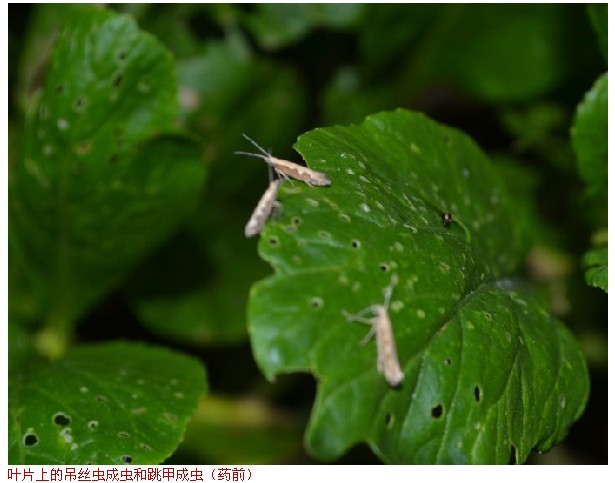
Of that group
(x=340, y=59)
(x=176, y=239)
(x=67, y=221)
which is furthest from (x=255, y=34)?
(x=67, y=221)

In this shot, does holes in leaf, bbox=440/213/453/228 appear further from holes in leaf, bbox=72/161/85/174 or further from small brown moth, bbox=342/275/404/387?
holes in leaf, bbox=72/161/85/174

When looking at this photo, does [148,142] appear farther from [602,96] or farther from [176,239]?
[602,96]

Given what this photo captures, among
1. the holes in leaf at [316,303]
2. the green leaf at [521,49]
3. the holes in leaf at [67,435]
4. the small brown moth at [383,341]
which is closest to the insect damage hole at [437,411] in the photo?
the small brown moth at [383,341]

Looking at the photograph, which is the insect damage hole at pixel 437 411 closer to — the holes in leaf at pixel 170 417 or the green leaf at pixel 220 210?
the holes in leaf at pixel 170 417

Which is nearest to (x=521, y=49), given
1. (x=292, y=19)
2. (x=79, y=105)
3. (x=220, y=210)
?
(x=292, y=19)

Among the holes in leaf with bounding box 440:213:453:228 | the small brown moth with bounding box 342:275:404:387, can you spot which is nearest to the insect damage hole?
the small brown moth with bounding box 342:275:404:387

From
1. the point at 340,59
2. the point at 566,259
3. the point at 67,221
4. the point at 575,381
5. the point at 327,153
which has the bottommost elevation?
the point at 566,259

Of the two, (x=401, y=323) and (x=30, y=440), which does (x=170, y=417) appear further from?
(x=401, y=323)
